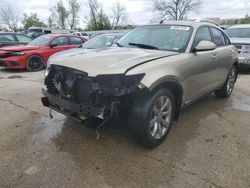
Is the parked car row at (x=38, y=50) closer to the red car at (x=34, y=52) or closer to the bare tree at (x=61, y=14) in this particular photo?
the red car at (x=34, y=52)

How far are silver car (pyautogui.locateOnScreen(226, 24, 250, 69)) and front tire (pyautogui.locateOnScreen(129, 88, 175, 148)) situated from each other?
6411mm

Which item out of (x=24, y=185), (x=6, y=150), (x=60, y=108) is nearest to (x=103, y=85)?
(x=60, y=108)

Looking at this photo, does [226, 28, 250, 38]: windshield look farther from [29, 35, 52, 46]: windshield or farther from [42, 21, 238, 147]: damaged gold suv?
[29, 35, 52, 46]: windshield

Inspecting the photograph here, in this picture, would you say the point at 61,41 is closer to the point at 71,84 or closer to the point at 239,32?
the point at 239,32

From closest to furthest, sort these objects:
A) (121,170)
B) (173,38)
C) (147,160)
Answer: (121,170) → (147,160) → (173,38)

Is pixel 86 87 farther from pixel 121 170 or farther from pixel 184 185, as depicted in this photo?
pixel 184 185

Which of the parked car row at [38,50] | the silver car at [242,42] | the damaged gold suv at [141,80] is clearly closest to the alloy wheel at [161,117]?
the damaged gold suv at [141,80]

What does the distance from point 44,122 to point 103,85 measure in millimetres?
1838

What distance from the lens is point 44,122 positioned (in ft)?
13.8

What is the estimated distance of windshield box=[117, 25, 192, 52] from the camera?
3868mm

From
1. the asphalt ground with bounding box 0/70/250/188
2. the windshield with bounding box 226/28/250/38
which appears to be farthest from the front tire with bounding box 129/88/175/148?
the windshield with bounding box 226/28/250/38

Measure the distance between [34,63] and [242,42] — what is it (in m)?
7.88

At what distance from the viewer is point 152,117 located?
10.6 feet

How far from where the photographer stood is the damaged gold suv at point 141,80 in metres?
2.86
